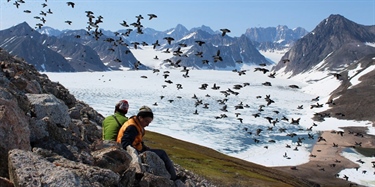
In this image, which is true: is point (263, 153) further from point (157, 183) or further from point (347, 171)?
point (157, 183)

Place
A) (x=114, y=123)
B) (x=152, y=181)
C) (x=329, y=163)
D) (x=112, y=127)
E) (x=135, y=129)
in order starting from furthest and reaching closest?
(x=329, y=163)
(x=114, y=123)
(x=112, y=127)
(x=135, y=129)
(x=152, y=181)

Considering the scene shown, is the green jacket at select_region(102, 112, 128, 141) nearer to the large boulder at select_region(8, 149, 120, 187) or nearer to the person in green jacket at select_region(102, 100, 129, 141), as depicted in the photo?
the person in green jacket at select_region(102, 100, 129, 141)

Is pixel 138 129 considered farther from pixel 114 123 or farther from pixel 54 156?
pixel 54 156

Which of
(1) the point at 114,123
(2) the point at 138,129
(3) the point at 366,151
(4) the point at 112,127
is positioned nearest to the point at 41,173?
(2) the point at 138,129

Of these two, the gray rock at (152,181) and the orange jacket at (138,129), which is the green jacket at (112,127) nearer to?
the orange jacket at (138,129)

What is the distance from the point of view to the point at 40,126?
9977mm


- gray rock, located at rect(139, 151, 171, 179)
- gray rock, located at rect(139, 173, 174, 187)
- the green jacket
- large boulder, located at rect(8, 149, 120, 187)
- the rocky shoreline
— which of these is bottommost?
the rocky shoreline

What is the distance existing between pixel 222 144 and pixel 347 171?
2663cm

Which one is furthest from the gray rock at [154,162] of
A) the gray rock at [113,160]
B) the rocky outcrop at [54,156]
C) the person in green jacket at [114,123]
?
the gray rock at [113,160]

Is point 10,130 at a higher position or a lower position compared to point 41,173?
higher

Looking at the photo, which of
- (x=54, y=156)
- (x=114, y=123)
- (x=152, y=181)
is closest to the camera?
(x=54, y=156)

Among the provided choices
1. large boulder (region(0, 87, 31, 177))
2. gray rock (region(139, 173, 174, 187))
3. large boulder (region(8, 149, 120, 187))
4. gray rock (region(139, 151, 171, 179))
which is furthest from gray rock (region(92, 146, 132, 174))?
gray rock (region(139, 151, 171, 179))

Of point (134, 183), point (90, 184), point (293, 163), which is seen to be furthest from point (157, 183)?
point (293, 163)

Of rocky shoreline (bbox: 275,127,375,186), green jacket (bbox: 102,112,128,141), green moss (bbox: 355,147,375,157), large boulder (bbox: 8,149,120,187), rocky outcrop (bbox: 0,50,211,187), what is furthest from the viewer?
green moss (bbox: 355,147,375,157)
